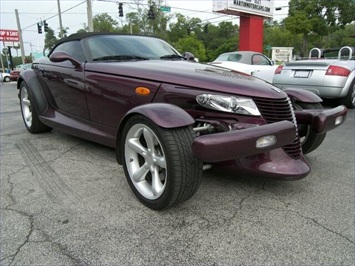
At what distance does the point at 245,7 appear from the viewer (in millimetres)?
23125

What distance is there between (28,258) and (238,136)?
4.89 feet

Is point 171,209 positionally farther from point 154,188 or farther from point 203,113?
point 203,113

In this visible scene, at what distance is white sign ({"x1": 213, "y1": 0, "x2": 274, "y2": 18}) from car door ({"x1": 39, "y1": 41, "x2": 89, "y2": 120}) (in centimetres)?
2027

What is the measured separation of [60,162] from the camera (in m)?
3.56

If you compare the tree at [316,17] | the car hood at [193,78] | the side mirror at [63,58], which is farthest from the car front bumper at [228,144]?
the tree at [316,17]

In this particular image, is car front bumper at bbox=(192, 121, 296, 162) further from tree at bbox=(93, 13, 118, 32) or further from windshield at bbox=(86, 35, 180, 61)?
tree at bbox=(93, 13, 118, 32)

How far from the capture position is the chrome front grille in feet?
7.98

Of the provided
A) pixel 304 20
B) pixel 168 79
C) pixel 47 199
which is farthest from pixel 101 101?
pixel 304 20

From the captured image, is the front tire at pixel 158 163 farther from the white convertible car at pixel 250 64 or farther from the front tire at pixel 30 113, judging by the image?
the white convertible car at pixel 250 64

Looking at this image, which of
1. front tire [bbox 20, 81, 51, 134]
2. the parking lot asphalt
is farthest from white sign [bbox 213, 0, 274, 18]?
the parking lot asphalt

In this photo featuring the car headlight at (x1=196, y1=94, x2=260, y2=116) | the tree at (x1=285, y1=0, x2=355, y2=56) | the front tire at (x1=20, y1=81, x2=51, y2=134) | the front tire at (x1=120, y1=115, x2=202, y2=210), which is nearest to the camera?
the front tire at (x1=120, y1=115, x2=202, y2=210)

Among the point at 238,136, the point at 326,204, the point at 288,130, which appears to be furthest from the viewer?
the point at 326,204

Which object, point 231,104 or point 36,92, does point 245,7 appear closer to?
point 36,92

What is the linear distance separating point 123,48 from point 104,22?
57.6 meters
